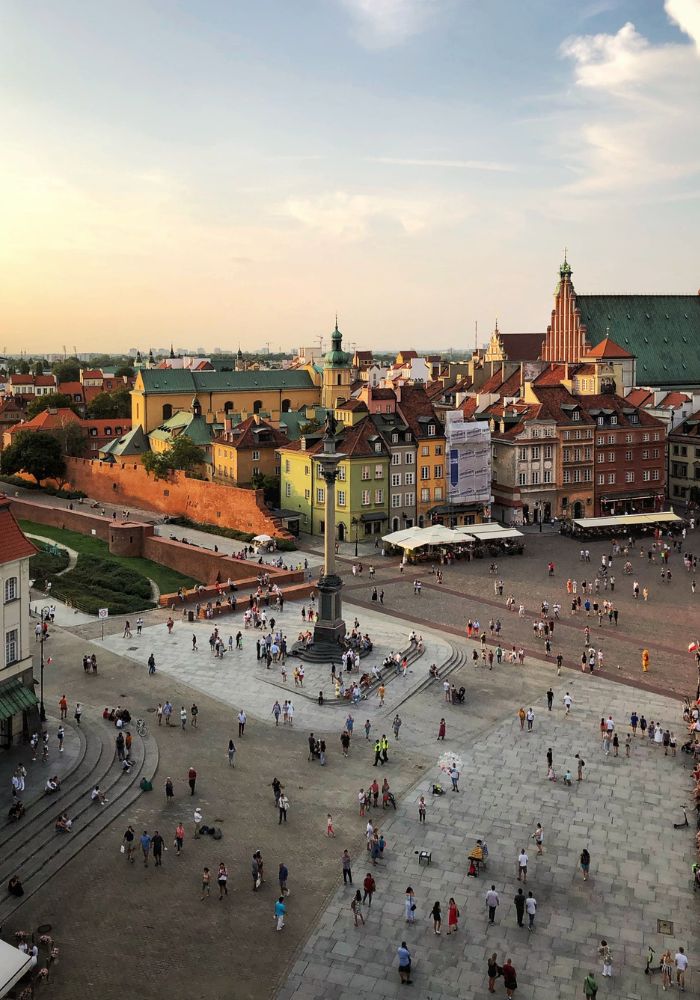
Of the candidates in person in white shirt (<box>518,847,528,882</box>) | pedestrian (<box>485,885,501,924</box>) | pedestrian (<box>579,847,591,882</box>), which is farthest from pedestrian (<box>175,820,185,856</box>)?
pedestrian (<box>579,847,591,882</box>)

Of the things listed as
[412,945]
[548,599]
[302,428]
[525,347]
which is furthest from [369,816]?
[525,347]

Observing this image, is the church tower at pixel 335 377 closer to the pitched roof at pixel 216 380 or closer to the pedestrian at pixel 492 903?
the pitched roof at pixel 216 380

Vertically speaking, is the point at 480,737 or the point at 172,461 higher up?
the point at 172,461

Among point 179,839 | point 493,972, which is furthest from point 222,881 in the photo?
point 493,972

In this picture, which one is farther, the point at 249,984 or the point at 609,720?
the point at 609,720

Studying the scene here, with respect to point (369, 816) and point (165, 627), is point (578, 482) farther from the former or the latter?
point (369, 816)

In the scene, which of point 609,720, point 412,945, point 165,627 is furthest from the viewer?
point 165,627

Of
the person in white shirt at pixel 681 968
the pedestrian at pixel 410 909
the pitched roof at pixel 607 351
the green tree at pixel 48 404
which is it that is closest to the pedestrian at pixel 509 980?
the pedestrian at pixel 410 909

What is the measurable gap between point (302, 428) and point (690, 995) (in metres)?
64.3

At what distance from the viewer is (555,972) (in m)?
18.7

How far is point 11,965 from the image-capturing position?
54.5ft

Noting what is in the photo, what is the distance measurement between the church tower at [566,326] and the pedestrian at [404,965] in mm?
80938

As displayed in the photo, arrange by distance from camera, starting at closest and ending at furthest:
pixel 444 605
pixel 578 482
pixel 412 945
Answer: pixel 412 945 < pixel 444 605 < pixel 578 482

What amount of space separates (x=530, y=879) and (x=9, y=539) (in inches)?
725
